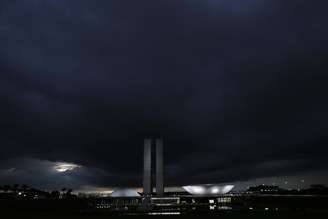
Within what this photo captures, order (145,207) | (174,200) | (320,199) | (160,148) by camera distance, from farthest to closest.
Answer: (160,148) < (174,200) < (320,199) < (145,207)

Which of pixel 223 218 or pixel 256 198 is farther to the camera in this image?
pixel 256 198

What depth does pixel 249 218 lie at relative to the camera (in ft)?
186

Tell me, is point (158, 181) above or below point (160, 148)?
below

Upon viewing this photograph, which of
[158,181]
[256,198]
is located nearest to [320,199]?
[256,198]

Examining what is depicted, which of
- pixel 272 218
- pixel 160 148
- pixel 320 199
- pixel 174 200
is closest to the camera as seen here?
pixel 272 218

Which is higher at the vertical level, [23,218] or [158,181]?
[158,181]

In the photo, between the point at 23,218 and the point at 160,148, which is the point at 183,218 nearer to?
the point at 23,218

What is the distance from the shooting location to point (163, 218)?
56781 mm

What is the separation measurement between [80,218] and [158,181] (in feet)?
349

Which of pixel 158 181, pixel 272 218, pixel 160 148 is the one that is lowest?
pixel 272 218

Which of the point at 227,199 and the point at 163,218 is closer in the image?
the point at 163,218

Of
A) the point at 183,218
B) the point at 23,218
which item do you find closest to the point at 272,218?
the point at 183,218

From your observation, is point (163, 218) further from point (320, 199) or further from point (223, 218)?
point (320, 199)

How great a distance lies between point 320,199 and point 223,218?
8197 centimetres
